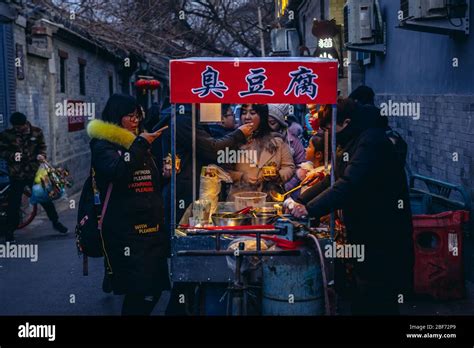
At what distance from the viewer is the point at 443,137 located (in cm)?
959

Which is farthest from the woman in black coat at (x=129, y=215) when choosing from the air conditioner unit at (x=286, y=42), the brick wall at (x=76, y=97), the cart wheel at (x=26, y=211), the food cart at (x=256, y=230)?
the air conditioner unit at (x=286, y=42)

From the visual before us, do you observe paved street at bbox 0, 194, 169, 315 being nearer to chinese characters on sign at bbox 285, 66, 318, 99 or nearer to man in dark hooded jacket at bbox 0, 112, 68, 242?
man in dark hooded jacket at bbox 0, 112, 68, 242

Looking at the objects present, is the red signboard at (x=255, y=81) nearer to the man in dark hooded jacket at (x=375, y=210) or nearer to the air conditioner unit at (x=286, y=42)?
the man in dark hooded jacket at (x=375, y=210)

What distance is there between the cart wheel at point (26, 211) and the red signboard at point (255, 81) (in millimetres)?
7133

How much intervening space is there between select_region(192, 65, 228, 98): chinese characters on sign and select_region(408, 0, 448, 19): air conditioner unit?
4.29 m

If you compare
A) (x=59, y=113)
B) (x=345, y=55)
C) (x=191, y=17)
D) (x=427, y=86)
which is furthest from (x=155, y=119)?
(x=191, y=17)

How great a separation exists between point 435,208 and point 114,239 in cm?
520

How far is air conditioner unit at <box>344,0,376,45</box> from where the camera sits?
13578mm

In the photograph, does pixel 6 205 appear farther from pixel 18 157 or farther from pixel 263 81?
pixel 263 81

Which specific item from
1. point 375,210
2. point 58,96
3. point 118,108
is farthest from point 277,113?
point 58,96

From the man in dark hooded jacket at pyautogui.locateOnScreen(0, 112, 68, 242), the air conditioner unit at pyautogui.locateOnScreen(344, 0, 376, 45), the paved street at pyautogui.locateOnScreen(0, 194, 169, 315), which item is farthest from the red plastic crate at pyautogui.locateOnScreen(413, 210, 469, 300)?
the air conditioner unit at pyautogui.locateOnScreen(344, 0, 376, 45)

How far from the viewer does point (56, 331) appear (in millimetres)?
6570

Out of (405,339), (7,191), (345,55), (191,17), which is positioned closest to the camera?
(405,339)

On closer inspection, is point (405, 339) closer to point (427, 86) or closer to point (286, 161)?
point (286, 161)
